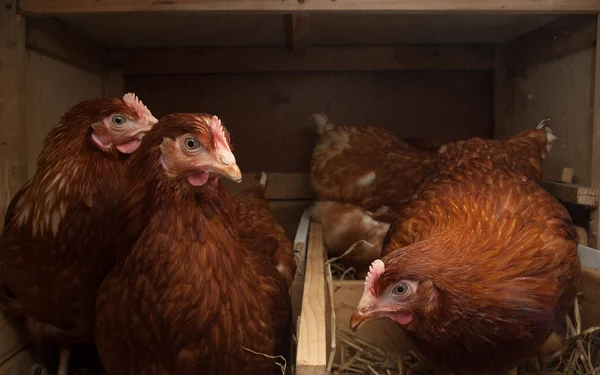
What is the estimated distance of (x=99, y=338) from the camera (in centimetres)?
121

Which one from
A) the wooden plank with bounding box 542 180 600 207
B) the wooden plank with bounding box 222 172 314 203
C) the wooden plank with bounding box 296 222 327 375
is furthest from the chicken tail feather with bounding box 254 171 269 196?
the wooden plank with bounding box 542 180 600 207

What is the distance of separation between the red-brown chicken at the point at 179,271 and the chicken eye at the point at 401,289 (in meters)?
0.35

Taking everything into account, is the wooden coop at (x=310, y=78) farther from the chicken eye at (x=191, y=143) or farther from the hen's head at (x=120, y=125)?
the chicken eye at (x=191, y=143)

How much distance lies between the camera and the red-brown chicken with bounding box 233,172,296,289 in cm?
160

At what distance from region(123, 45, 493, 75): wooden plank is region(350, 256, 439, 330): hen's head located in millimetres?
1541

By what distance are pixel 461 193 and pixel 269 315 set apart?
678mm

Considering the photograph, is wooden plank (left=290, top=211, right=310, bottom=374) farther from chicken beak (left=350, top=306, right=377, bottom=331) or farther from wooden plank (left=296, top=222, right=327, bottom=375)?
chicken beak (left=350, top=306, right=377, bottom=331)

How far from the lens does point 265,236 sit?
65.7 inches

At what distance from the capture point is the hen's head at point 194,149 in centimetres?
105

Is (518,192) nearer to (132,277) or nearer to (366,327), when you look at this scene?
(366,327)

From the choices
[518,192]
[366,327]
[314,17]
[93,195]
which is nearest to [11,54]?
[93,195]

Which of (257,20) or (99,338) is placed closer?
(99,338)

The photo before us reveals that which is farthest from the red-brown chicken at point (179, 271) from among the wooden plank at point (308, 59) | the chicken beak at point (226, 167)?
the wooden plank at point (308, 59)

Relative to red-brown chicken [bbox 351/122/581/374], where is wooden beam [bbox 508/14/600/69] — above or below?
above
